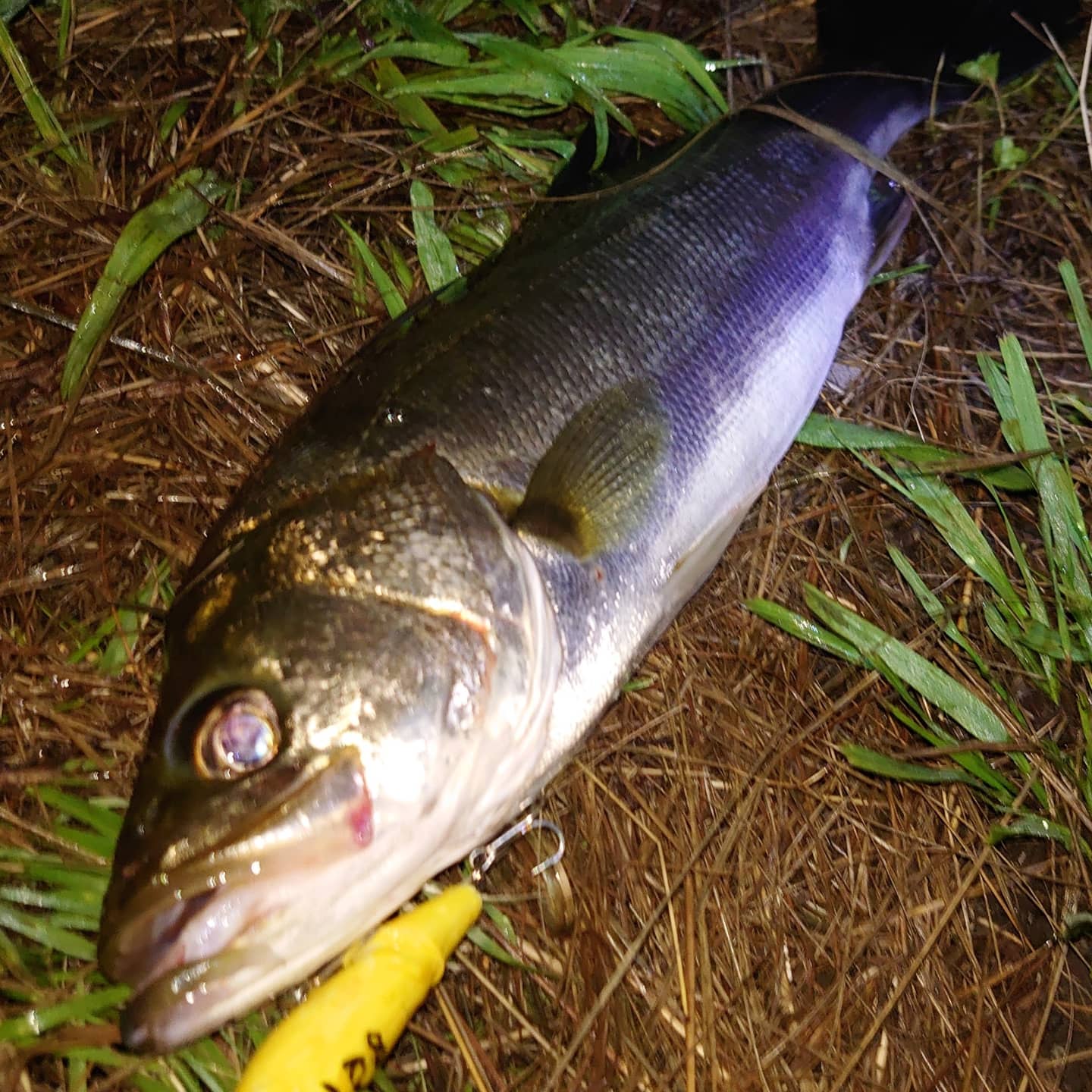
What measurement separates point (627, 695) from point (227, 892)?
1.15 metres

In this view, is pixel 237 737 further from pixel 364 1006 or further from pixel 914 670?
pixel 914 670

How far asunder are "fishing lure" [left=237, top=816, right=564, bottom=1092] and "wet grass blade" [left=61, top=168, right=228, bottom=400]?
1.58 m

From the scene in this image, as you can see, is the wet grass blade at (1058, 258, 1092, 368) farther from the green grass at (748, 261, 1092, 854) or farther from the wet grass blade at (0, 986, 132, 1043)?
the wet grass blade at (0, 986, 132, 1043)

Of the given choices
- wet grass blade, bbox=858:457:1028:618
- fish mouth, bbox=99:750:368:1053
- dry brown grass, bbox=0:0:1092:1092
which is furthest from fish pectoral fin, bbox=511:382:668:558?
wet grass blade, bbox=858:457:1028:618

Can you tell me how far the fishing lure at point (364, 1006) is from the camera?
5.17 feet

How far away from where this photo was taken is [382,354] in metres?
1.89

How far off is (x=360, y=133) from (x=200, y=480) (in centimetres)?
115

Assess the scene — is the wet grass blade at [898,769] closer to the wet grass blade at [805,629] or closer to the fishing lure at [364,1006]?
the wet grass blade at [805,629]

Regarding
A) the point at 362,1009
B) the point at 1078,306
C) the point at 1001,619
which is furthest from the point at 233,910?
the point at 1078,306

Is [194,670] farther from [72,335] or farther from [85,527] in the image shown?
[72,335]

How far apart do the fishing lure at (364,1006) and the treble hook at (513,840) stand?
4.4 inches

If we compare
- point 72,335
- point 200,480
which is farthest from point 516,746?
point 72,335

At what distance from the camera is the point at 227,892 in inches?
53.4

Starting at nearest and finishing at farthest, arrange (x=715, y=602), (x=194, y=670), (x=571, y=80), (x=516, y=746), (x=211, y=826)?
1. (x=211, y=826)
2. (x=194, y=670)
3. (x=516, y=746)
4. (x=715, y=602)
5. (x=571, y=80)
